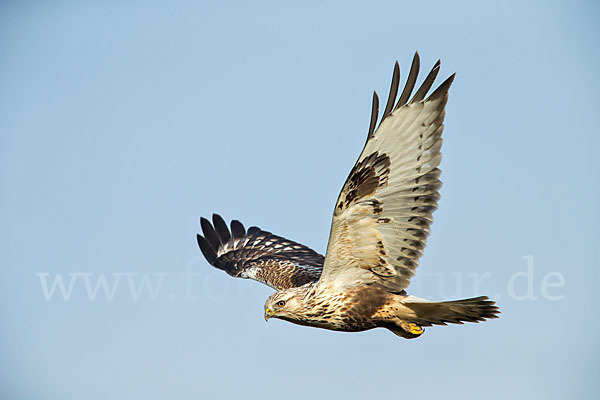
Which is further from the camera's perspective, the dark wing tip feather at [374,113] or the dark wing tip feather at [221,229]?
the dark wing tip feather at [221,229]

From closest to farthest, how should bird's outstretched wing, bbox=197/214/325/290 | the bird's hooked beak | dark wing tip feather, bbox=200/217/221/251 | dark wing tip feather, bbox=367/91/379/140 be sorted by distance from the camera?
dark wing tip feather, bbox=367/91/379/140
the bird's hooked beak
bird's outstretched wing, bbox=197/214/325/290
dark wing tip feather, bbox=200/217/221/251

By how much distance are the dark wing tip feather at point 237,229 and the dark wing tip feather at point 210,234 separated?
0.91ft

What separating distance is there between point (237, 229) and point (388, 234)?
4743mm

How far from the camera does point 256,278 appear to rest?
10.1 meters

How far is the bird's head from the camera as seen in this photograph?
755 centimetres

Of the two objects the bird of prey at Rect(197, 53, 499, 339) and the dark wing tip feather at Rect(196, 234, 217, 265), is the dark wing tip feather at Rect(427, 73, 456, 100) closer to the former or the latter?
the bird of prey at Rect(197, 53, 499, 339)

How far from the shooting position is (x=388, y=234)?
721 centimetres

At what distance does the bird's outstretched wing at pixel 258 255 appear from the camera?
32.3 feet

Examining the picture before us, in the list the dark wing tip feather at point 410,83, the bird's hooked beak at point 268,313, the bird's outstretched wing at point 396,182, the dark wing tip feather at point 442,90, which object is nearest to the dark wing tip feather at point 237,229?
the bird's hooked beak at point 268,313

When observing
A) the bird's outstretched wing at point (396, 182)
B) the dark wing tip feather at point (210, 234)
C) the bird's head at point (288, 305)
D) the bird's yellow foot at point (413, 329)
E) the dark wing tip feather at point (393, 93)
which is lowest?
the bird's yellow foot at point (413, 329)

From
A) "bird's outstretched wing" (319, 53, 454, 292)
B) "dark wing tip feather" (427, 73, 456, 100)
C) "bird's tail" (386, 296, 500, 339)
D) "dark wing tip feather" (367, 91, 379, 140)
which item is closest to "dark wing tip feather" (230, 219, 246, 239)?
"bird's tail" (386, 296, 500, 339)

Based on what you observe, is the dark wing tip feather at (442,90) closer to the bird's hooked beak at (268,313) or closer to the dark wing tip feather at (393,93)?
the dark wing tip feather at (393,93)

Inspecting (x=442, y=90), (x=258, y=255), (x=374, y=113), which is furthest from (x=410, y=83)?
(x=258, y=255)

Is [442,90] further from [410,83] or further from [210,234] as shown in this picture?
[210,234]
